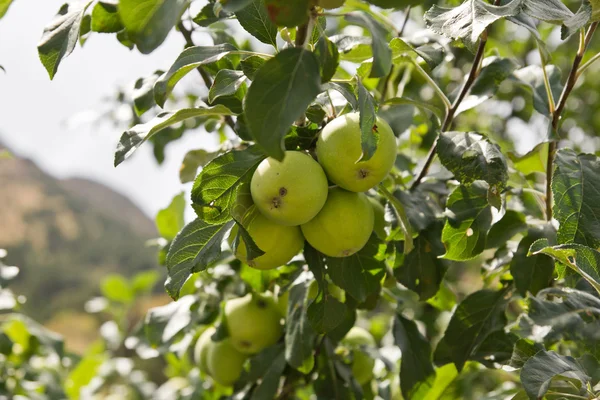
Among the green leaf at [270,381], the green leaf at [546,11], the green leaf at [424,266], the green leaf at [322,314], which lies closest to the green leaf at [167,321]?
the green leaf at [270,381]

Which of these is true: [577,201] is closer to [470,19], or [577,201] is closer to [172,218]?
[470,19]

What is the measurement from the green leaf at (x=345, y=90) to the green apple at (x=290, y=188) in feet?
0.35

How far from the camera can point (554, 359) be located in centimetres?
92

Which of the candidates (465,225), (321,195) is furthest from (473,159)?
(321,195)

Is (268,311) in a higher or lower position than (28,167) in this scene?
higher

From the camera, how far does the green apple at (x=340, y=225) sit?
0.95m

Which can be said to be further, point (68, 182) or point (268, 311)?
point (68, 182)

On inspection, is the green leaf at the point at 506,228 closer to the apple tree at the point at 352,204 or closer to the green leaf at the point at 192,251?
the apple tree at the point at 352,204

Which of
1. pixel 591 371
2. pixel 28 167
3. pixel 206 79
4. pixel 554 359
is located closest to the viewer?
pixel 554 359

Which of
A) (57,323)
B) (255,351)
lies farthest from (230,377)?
(57,323)

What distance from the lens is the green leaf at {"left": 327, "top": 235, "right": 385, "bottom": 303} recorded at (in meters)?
1.09

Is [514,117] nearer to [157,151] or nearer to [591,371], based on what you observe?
[157,151]

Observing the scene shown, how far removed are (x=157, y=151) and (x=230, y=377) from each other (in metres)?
0.78

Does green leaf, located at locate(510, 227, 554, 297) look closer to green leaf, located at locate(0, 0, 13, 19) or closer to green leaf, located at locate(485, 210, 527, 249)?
green leaf, located at locate(485, 210, 527, 249)
